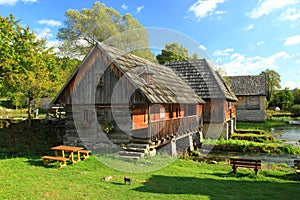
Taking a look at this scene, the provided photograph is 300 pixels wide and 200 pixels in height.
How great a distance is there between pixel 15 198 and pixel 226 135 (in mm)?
18771

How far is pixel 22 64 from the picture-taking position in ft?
61.0

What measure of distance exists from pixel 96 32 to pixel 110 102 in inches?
845

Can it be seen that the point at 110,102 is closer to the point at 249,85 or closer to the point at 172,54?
the point at 249,85

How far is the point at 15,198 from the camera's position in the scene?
758cm

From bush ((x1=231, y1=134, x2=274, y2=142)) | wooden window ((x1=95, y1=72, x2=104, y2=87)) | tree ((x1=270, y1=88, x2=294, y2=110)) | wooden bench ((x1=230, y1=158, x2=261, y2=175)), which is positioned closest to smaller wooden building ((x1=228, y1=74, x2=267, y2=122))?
bush ((x1=231, y1=134, x2=274, y2=142))

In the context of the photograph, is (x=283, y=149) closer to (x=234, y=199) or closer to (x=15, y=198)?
(x=234, y=199)

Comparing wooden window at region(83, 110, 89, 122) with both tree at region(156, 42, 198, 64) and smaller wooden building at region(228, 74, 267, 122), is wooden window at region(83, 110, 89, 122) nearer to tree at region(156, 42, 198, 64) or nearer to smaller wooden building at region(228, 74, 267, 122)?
smaller wooden building at region(228, 74, 267, 122)

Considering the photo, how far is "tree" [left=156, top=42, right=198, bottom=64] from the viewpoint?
151 ft

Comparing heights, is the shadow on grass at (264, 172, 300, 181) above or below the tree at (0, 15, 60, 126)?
below

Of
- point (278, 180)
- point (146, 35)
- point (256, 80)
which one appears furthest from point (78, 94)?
point (256, 80)

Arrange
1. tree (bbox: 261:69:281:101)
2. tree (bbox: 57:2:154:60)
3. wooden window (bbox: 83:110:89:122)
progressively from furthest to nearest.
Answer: tree (bbox: 261:69:281:101) → tree (bbox: 57:2:154:60) → wooden window (bbox: 83:110:89:122)

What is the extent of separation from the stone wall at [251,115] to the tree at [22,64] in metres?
30.0

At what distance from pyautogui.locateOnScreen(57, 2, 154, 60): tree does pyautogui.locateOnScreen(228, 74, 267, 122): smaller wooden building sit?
17.6 meters

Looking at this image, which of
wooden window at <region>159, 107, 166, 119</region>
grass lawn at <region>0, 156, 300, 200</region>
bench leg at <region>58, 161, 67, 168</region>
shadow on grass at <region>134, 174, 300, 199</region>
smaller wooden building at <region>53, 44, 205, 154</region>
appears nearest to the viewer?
grass lawn at <region>0, 156, 300, 200</region>
